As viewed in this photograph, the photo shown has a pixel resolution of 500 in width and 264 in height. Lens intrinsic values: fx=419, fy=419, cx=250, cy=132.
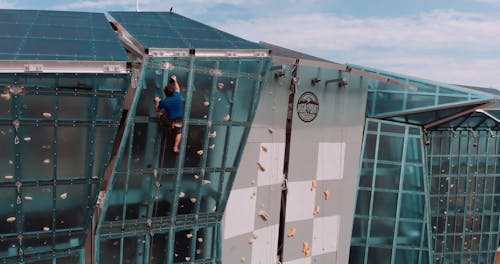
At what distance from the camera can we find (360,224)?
2238cm

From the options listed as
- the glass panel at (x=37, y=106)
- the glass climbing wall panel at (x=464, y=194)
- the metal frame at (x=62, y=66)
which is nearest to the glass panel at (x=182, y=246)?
the glass panel at (x=37, y=106)

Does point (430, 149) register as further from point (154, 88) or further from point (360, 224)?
point (154, 88)

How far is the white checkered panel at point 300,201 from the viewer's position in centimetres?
1878

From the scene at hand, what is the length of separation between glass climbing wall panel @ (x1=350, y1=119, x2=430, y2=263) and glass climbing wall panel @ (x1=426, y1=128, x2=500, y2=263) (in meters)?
4.45

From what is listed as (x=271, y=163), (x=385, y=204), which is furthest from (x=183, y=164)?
(x=385, y=204)

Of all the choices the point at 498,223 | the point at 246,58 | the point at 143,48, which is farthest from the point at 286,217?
the point at 498,223

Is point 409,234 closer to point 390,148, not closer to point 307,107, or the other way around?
point 390,148

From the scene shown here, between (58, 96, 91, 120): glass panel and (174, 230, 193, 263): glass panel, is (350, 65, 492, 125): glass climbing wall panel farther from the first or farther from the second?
(58, 96, 91, 120): glass panel

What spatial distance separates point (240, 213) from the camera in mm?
17047

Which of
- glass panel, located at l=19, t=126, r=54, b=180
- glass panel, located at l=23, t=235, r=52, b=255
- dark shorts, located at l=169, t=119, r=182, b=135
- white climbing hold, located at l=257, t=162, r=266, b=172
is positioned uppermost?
dark shorts, located at l=169, t=119, r=182, b=135

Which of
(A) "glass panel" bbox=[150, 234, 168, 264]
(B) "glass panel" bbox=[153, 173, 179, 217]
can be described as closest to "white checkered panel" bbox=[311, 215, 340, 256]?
(A) "glass panel" bbox=[150, 234, 168, 264]

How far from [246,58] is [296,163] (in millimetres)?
6747

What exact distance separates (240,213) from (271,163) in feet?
8.29

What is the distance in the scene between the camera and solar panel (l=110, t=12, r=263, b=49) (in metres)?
13.1
